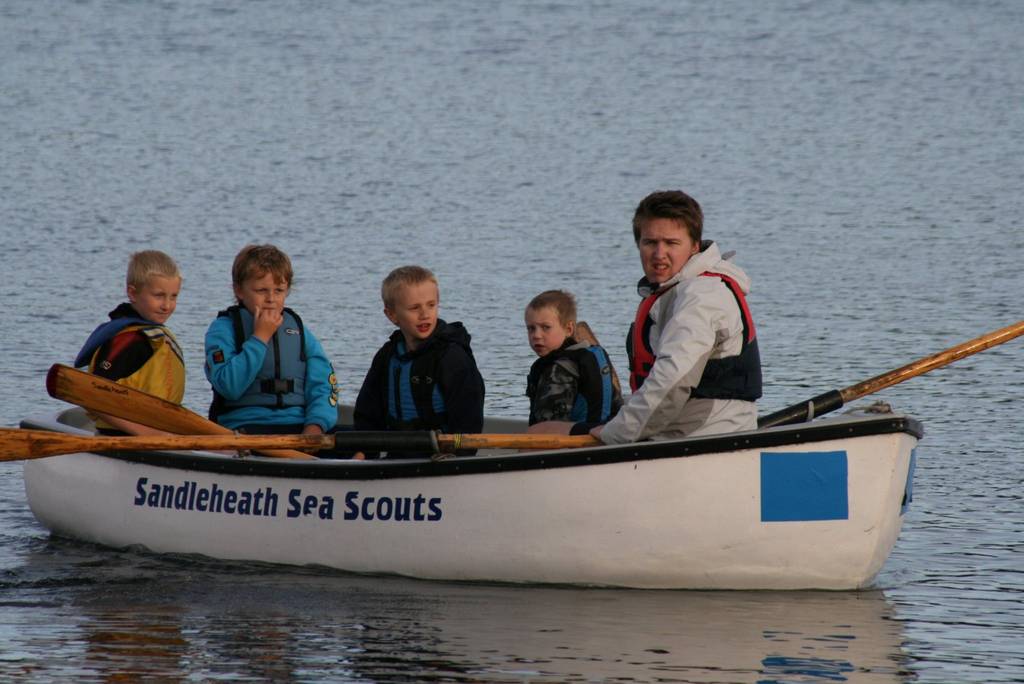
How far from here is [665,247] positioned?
6.70m

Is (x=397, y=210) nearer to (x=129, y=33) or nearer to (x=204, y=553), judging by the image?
(x=204, y=553)

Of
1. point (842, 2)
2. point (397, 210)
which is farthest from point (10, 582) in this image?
point (842, 2)

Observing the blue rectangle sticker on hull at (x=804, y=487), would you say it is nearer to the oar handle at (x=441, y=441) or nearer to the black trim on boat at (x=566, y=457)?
the black trim on boat at (x=566, y=457)

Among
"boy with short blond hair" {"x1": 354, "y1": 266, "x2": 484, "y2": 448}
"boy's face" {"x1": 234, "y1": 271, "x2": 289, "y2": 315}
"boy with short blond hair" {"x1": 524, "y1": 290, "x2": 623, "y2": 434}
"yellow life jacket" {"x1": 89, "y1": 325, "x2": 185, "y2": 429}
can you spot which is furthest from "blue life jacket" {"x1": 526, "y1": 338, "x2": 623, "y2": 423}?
"yellow life jacket" {"x1": 89, "y1": 325, "x2": 185, "y2": 429}

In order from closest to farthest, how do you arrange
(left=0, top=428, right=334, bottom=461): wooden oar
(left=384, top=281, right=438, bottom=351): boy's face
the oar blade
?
(left=0, top=428, right=334, bottom=461): wooden oar, (left=384, top=281, right=438, bottom=351): boy's face, the oar blade

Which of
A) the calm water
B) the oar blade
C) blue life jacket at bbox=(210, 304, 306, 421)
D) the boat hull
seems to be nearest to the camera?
the calm water

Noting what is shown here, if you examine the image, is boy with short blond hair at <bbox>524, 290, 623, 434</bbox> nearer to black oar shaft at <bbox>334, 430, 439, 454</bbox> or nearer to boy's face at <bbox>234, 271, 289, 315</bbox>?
black oar shaft at <bbox>334, 430, 439, 454</bbox>

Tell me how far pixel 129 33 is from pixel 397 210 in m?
15.4

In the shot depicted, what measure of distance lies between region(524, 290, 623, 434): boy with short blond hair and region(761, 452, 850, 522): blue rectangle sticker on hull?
117 cm

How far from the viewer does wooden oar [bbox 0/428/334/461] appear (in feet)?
23.5

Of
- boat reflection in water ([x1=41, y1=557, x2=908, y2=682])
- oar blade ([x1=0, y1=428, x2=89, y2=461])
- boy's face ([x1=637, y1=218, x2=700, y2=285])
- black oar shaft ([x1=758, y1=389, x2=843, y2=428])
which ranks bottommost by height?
boat reflection in water ([x1=41, y1=557, x2=908, y2=682])

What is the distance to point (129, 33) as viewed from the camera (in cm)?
3269

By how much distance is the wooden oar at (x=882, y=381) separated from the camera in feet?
24.5

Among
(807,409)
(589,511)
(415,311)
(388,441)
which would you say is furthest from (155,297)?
(807,409)
